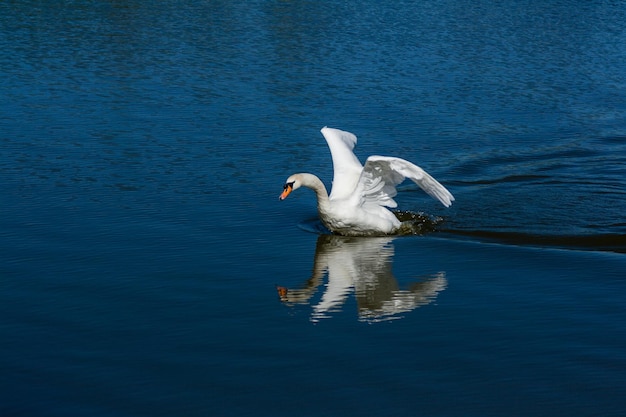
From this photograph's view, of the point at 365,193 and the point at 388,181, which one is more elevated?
the point at 388,181

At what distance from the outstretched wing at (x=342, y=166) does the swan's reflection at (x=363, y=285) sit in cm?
77

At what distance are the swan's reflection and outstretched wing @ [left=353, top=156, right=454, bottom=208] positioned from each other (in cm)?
71

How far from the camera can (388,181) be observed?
1337cm

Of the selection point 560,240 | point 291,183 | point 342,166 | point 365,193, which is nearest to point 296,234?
point 291,183

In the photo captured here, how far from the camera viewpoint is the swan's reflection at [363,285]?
10.8 meters

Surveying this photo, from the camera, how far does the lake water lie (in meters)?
8.95

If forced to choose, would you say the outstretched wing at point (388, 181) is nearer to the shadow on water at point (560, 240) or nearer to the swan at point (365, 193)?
the swan at point (365, 193)

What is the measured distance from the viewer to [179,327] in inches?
394

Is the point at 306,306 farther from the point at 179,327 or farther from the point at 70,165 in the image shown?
the point at 70,165

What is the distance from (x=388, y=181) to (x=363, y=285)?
229 centimetres

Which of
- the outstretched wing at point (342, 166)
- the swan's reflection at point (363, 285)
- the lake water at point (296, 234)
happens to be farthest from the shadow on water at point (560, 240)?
the outstretched wing at point (342, 166)

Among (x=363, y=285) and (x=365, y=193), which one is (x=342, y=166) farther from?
(x=363, y=285)

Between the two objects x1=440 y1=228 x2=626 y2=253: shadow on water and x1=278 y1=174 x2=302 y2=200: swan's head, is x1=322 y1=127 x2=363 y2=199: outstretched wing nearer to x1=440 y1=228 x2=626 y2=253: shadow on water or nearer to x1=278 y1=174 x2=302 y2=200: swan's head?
x1=278 y1=174 x2=302 y2=200: swan's head

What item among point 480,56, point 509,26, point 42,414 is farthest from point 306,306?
point 509,26
